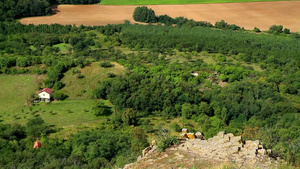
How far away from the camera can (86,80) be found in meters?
65.8

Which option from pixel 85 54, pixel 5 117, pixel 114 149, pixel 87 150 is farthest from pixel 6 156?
pixel 85 54

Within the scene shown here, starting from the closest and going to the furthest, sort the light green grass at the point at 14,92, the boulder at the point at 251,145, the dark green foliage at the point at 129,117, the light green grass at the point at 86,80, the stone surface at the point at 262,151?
the stone surface at the point at 262,151, the boulder at the point at 251,145, the dark green foliage at the point at 129,117, the light green grass at the point at 14,92, the light green grass at the point at 86,80

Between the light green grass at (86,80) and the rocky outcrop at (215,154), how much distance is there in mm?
37579

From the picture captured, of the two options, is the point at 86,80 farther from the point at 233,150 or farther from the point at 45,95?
the point at 233,150

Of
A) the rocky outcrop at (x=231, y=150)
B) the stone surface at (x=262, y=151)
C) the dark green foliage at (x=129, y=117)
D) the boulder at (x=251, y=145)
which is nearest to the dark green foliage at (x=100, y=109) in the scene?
the dark green foliage at (x=129, y=117)

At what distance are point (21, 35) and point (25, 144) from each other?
54.7m

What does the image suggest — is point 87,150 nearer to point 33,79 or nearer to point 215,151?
point 215,151

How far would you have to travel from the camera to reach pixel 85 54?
80188mm

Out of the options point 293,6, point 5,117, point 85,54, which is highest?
point 293,6

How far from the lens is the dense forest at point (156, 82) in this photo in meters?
40.5

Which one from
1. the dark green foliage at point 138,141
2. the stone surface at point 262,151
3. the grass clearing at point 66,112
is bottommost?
the grass clearing at point 66,112

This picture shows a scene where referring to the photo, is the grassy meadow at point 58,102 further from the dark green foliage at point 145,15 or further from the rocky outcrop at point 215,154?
the dark green foliage at point 145,15

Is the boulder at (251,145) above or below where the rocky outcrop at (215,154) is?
above

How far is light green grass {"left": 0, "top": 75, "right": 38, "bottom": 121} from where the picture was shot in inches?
2203
